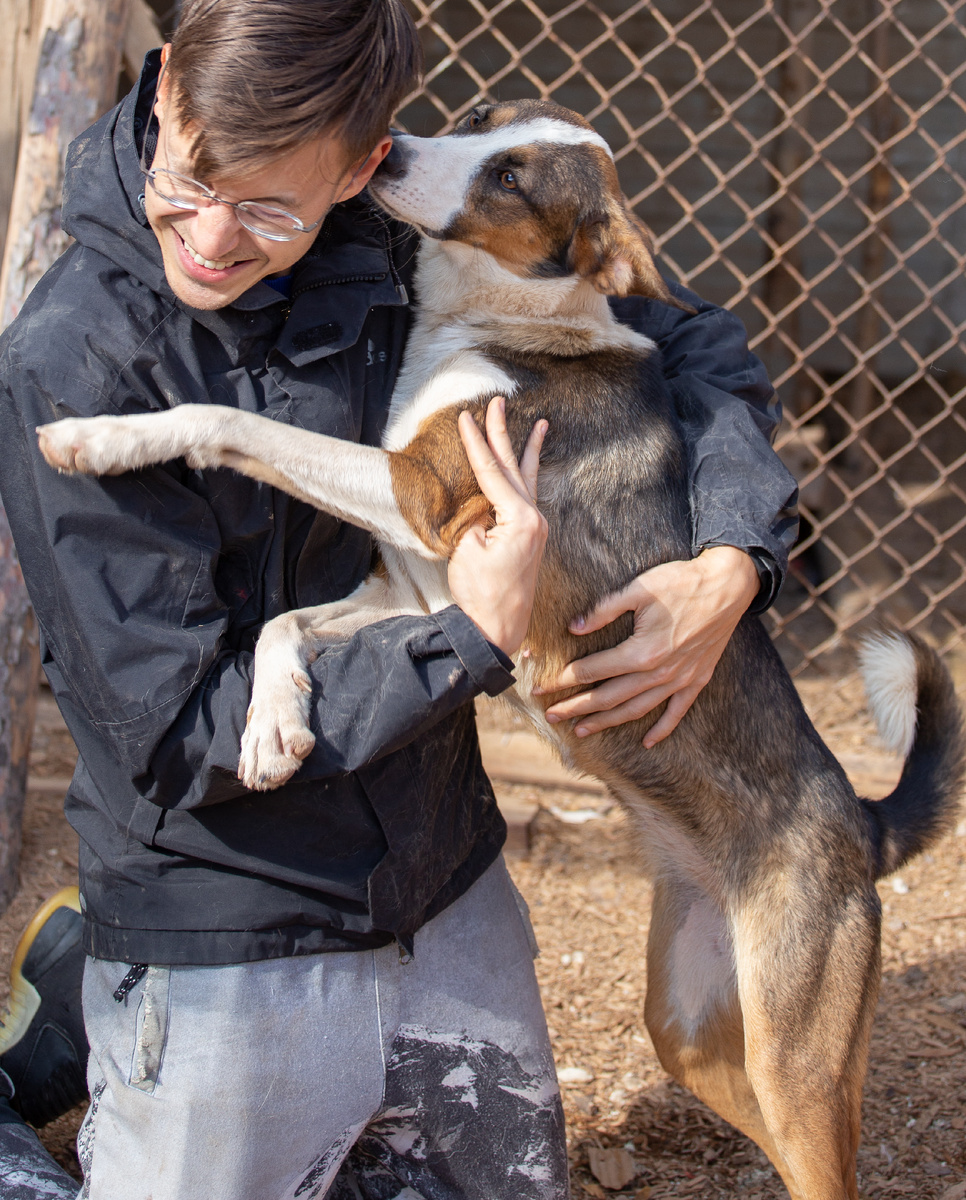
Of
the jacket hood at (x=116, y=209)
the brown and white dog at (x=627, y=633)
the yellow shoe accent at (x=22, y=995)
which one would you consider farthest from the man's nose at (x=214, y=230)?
the yellow shoe accent at (x=22, y=995)

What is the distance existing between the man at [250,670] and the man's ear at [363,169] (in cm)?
2

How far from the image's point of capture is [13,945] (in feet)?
10.6

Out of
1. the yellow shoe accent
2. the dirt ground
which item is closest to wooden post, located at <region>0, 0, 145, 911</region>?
the yellow shoe accent

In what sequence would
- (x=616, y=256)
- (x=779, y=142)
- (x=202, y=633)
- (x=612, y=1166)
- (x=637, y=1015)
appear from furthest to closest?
(x=779, y=142)
(x=637, y=1015)
(x=612, y=1166)
(x=616, y=256)
(x=202, y=633)

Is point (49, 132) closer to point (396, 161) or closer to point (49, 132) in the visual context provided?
point (49, 132)

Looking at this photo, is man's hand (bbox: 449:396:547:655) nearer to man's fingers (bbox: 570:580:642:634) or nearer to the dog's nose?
man's fingers (bbox: 570:580:642:634)

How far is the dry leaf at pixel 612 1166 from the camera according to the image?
271 cm

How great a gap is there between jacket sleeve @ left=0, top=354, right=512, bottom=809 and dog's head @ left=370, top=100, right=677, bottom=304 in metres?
0.99

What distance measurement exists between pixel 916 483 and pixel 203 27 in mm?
6852

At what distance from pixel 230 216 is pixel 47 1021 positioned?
1827 mm

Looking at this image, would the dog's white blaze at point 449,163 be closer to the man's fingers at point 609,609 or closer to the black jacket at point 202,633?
the black jacket at point 202,633

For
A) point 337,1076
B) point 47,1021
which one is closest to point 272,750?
point 337,1076

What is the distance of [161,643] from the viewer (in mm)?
1713

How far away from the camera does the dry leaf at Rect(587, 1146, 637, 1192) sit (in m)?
2.71
